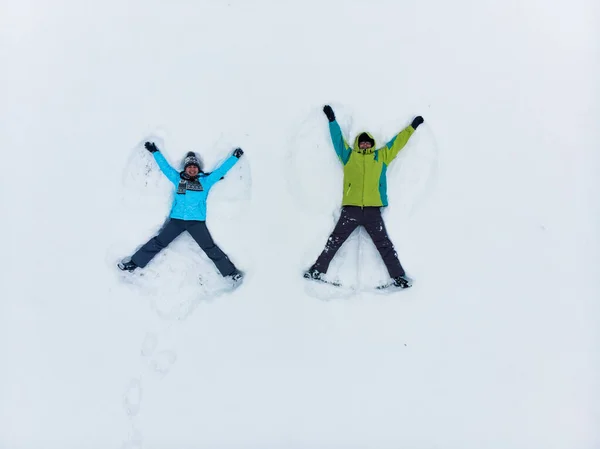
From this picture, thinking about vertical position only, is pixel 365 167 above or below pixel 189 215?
above

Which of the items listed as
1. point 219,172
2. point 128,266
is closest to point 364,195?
point 219,172

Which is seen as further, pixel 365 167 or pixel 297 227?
pixel 297 227

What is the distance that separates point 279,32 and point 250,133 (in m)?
0.73

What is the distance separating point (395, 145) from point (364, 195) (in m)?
0.40

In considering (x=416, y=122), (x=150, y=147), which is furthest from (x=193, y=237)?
(x=416, y=122)

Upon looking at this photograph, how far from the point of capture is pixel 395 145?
10.4 ft

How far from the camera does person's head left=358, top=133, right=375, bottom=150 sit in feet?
10.3

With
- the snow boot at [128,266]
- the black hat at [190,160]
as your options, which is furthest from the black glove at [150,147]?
the snow boot at [128,266]

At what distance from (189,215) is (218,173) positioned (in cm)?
34

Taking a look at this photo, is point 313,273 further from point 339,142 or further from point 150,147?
point 150,147

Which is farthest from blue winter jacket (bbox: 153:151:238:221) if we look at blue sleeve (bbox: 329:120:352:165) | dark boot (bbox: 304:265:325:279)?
dark boot (bbox: 304:265:325:279)

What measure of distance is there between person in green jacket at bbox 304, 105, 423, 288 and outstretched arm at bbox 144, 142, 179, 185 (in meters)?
1.08

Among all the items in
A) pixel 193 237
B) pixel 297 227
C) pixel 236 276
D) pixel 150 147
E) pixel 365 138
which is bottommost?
pixel 236 276

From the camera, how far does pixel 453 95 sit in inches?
129
